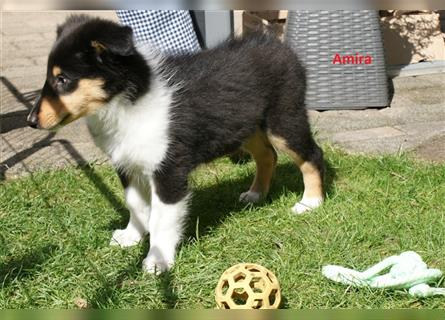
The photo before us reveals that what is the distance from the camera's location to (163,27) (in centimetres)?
467

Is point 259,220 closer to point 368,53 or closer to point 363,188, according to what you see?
point 363,188

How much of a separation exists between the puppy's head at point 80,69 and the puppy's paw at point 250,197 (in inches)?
49.2

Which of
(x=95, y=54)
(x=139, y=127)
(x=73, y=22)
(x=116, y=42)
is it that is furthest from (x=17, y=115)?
(x=116, y=42)

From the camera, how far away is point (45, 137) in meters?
5.33

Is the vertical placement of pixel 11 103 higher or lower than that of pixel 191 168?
lower

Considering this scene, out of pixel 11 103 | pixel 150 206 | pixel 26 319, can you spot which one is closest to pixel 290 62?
pixel 150 206

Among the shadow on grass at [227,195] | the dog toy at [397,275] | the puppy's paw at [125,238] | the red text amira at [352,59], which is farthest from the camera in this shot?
the red text amira at [352,59]

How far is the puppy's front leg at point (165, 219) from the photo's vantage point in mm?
3320

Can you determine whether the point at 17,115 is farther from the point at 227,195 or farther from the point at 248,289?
the point at 248,289

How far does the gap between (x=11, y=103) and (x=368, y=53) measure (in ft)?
10.4

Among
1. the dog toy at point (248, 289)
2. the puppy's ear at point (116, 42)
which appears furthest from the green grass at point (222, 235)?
the puppy's ear at point (116, 42)

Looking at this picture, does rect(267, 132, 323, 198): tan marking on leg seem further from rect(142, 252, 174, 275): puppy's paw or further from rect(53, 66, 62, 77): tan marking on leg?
rect(53, 66, 62, 77): tan marking on leg

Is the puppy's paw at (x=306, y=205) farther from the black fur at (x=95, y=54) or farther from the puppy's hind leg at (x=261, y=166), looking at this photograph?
the black fur at (x=95, y=54)

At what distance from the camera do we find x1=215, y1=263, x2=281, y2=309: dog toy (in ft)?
9.19
